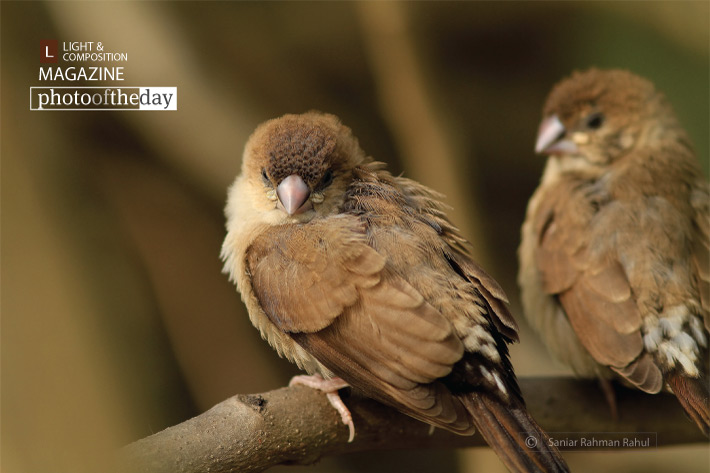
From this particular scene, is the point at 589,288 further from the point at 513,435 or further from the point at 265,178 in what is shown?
the point at 265,178

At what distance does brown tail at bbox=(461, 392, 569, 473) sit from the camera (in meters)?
2.00

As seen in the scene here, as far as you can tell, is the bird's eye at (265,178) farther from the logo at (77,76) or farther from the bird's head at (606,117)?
the bird's head at (606,117)

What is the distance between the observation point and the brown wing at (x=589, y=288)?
2.48 metres

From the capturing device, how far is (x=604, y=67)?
11.1ft

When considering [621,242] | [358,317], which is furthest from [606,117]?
[358,317]

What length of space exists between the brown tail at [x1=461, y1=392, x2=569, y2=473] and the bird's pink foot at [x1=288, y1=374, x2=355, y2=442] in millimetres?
403

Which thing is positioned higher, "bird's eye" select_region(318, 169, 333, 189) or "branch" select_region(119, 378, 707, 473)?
"bird's eye" select_region(318, 169, 333, 189)

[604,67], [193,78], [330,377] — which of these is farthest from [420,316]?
[604,67]

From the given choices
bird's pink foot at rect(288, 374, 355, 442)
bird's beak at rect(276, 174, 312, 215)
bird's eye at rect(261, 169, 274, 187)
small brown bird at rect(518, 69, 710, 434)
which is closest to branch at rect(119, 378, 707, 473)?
bird's pink foot at rect(288, 374, 355, 442)

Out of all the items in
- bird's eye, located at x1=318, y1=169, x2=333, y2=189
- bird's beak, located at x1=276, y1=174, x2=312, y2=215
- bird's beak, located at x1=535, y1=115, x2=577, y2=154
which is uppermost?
bird's beak, located at x1=535, y1=115, x2=577, y2=154

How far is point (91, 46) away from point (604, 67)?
7.12 feet

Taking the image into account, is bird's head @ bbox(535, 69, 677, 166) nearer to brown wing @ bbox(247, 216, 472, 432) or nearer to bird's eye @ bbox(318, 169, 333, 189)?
bird's eye @ bbox(318, 169, 333, 189)

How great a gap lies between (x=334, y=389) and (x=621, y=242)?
1.16m

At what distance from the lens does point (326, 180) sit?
2531 mm
